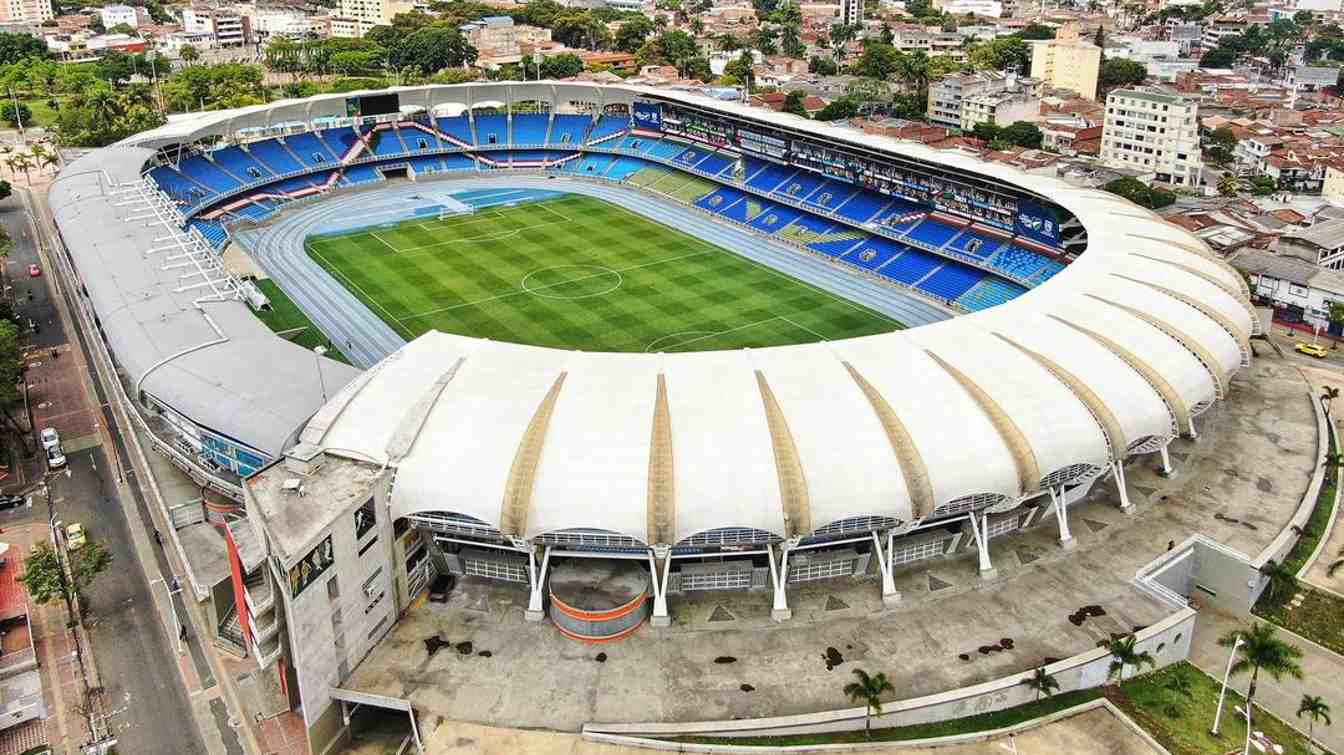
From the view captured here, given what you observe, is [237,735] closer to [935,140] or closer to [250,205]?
[250,205]

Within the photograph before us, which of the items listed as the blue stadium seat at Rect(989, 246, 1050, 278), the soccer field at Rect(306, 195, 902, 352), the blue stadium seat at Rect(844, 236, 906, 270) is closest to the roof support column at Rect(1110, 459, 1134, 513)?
the soccer field at Rect(306, 195, 902, 352)

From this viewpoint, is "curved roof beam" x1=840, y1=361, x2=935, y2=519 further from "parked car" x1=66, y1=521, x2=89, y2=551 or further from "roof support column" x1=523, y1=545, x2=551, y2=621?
"parked car" x1=66, y1=521, x2=89, y2=551

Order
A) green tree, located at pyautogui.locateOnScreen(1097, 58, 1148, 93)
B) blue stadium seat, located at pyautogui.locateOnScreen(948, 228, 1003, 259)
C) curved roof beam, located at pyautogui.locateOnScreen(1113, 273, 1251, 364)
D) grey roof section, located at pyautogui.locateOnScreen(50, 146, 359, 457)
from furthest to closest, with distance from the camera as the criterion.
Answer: green tree, located at pyautogui.locateOnScreen(1097, 58, 1148, 93) < blue stadium seat, located at pyautogui.locateOnScreen(948, 228, 1003, 259) < curved roof beam, located at pyautogui.locateOnScreen(1113, 273, 1251, 364) < grey roof section, located at pyautogui.locateOnScreen(50, 146, 359, 457)

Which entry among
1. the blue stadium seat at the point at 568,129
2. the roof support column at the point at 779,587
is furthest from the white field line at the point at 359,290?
the roof support column at the point at 779,587

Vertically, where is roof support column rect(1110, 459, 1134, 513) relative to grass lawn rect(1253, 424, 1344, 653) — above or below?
above

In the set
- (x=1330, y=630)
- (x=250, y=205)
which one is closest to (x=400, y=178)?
(x=250, y=205)

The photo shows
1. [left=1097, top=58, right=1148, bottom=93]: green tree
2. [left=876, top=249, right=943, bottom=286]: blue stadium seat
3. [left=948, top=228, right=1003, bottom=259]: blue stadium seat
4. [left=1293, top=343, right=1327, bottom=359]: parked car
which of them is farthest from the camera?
[left=1097, top=58, right=1148, bottom=93]: green tree

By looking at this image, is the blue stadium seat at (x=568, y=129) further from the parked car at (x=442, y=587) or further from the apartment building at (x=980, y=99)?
the parked car at (x=442, y=587)
